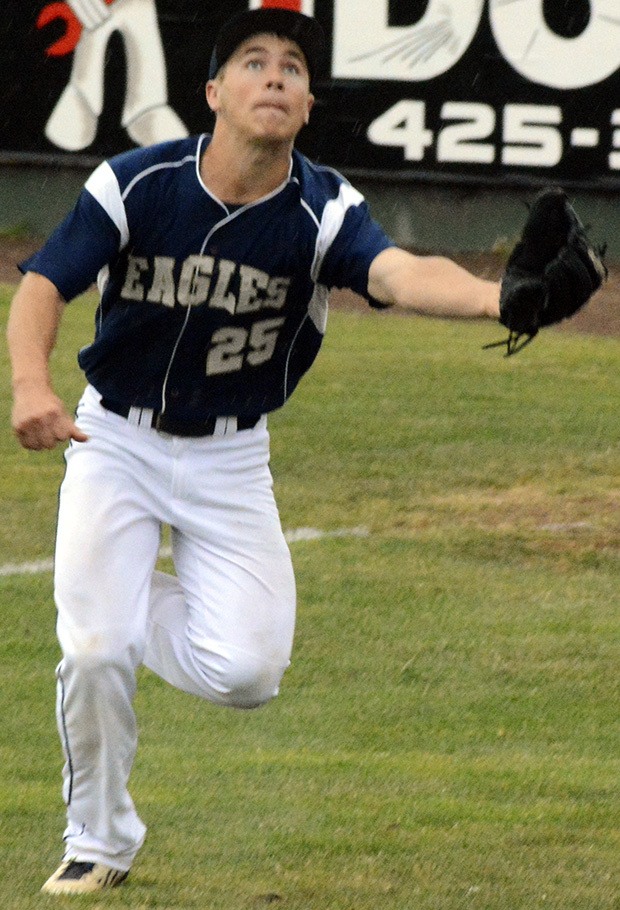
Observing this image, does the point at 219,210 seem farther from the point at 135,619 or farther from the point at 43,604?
the point at 43,604

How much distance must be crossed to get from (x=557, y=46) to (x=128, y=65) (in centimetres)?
381

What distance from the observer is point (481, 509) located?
9.32 m

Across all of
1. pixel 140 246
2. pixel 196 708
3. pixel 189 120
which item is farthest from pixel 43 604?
pixel 189 120

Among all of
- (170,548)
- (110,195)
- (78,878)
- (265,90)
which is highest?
(265,90)

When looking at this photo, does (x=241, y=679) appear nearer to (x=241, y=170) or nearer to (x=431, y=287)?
(x=431, y=287)

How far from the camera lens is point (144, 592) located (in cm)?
462

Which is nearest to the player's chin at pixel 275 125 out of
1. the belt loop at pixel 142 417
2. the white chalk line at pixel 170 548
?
the belt loop at pixel 142 417

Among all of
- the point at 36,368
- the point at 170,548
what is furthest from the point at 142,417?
the point at 170,548

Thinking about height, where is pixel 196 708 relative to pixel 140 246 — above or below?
below

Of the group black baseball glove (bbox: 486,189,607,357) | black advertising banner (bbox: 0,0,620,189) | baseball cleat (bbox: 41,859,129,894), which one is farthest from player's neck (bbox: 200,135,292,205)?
black advertising banner (bbox: 0,0,620,189)

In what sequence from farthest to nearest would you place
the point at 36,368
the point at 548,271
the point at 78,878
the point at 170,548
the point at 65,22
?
1. the point at 65,22
2. the point at 170,548
3. the point at 78,878
4. the point at 36,368
5. the point at 548,271

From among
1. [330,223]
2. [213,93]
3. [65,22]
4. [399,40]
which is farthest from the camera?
[65,22]

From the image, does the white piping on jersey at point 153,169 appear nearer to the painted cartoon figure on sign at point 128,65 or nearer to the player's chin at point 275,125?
the player's chin at point 275,125

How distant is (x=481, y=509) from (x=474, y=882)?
15.6 feet
